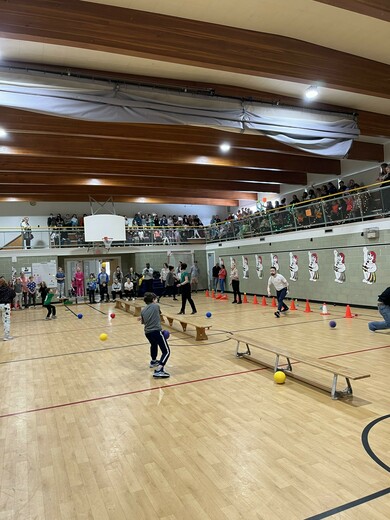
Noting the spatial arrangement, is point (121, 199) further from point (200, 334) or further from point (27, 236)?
point (200, 334)

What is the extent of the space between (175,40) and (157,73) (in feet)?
6.62

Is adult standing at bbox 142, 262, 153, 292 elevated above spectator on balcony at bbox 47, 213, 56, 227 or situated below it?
below

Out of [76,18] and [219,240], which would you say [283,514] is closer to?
[76,18]

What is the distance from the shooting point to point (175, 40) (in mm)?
6785

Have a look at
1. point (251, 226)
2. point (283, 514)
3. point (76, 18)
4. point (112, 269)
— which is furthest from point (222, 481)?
point (112, 269)

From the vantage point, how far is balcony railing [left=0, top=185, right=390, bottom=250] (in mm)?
13797

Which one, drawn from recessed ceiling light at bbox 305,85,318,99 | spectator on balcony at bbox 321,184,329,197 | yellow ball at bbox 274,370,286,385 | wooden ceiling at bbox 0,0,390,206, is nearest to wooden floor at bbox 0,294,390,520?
yellow ball at bbox 274,370,286,385

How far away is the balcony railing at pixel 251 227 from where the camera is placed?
13797 millimetres

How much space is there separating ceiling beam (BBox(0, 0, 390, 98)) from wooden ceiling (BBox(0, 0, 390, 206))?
16mm

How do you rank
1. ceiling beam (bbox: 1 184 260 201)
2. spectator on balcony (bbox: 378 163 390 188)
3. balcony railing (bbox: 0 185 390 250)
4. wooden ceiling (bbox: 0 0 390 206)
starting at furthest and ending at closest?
ceiling beam (bbox: 1 184 260 201) < balcony railing (bbox: 0 185 390 250) < spectator on balcony (bbox: 378 163 390 188) < wooden ceiling (bbox: 0 0 390 206)

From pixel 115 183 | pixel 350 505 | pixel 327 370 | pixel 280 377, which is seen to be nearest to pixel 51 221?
pixel 115 183

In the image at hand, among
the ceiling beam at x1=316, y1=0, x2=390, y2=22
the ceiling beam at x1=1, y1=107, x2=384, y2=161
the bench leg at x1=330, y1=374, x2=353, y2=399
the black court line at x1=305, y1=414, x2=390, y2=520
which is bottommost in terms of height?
the black court line at x1=305, y1=414, x2=390, y2=520

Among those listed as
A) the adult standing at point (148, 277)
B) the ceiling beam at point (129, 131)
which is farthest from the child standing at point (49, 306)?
the ceiling beam at point (129, 131)

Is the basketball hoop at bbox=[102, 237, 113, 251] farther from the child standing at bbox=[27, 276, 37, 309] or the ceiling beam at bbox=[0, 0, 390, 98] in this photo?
the ceiling beam at bbox=[0, 0, 390, 98]
